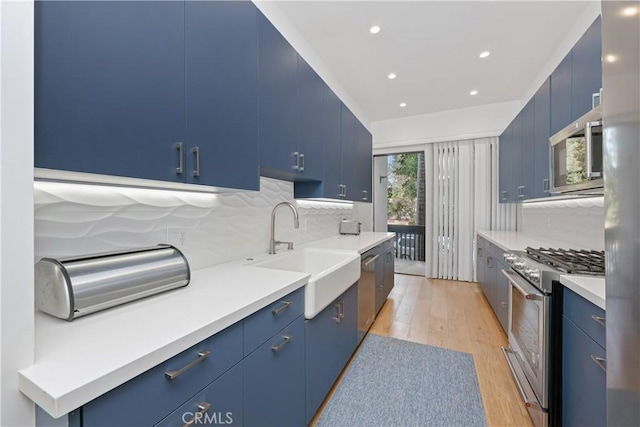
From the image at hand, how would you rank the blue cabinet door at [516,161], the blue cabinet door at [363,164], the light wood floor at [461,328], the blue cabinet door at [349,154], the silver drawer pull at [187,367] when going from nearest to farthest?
the silver drawer pull at [187,367]
the light wood floor at [461,328]
the blue cabinet door at [349,154]
the blue cabinet door at [516,161]
the blue cabinet door at [363,164]

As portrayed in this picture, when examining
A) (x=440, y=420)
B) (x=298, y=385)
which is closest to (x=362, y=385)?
(x=440, y=420)

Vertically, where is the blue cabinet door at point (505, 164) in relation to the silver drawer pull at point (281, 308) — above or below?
above

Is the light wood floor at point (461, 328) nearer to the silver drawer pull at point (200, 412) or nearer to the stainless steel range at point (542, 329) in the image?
the stainless steel range at point (542, 329)

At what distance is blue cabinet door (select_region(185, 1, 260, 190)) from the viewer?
1102 mm

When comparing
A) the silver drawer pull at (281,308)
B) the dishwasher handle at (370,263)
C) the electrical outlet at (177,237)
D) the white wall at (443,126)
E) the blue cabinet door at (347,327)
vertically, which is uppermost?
the white wall at (443,126)

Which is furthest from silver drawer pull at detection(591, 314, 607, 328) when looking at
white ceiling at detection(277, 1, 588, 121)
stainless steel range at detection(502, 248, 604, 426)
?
white ceiling at detection(277, 1, 588, 121)

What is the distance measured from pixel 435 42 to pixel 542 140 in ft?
4.72

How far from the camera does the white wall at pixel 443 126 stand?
4121mm

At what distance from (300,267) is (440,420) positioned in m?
1.33

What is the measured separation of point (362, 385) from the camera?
6.03 ft

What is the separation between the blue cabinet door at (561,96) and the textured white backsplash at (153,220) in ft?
7.48

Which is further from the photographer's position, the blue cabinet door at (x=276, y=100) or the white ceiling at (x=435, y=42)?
the white ceiling at (x=435, y=42)

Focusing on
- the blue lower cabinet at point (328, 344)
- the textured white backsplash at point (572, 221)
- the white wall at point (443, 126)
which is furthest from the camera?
the white wall at point (443, 126)

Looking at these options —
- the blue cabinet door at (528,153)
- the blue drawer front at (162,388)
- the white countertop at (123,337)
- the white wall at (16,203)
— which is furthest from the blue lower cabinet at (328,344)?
the blue cabinet door at (528,153)
